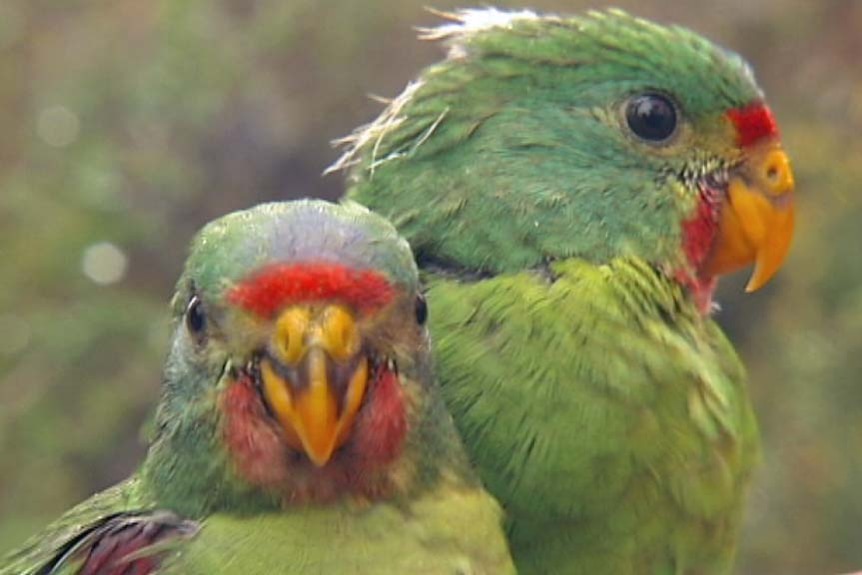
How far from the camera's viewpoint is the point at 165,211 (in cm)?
504

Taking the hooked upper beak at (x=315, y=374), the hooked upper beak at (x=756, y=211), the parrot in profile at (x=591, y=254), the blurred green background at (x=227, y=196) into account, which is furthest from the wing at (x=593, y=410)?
the blurred green background at (x=227, y=196)

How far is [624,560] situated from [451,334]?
0.40 meters

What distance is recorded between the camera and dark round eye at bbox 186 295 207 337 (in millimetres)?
1801

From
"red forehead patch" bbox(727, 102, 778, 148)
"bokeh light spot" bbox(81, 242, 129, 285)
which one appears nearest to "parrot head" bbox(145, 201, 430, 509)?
"red forehead patch" bbox(727, 102, 778, 148)

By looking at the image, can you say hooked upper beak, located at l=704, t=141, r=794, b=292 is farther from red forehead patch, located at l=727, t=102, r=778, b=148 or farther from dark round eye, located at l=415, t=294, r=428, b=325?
dark round eye, located at l=415, t=294, r=428, b=325

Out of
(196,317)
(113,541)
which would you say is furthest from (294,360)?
(113,541)

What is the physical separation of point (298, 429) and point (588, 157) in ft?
2.67

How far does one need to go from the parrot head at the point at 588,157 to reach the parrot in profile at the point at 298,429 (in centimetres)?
43

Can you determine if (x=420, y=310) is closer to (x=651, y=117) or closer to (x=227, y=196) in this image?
(x=651, y=117)

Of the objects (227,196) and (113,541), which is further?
(227,196)

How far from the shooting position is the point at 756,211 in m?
2.37

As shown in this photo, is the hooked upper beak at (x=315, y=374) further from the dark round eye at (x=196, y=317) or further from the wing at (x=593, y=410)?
the wing at (x=593, y=410)

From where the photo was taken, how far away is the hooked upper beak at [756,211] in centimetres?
237

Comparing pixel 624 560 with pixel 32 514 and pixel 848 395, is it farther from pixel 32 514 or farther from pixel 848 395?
pixel 32 514
